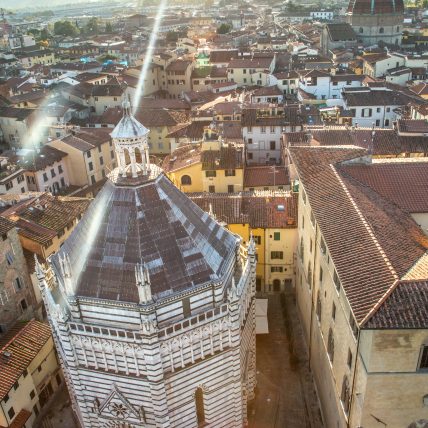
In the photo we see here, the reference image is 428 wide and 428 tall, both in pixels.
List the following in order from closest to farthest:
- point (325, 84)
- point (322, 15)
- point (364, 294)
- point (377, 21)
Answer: point (364, 294) < point (325, 84) < point (377, 21) < point (322, 15)

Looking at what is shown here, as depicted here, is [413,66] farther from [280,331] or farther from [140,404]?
[140,404]

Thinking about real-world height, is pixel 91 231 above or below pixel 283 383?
above

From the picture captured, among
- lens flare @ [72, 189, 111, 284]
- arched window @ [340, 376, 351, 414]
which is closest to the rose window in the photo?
lens flare @ [72, 189, 111, 284]

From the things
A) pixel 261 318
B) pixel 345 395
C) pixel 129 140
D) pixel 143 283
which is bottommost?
pixel 261 318

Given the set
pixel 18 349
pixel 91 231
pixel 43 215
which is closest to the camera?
pixel 91 231

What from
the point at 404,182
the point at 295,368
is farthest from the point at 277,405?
the point at 404,182

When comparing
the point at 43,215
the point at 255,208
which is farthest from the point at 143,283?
the point at 43,215

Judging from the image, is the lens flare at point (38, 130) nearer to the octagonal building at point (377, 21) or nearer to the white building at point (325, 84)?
the white building at point (325, 84)

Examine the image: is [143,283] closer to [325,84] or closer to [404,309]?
[404,309]
